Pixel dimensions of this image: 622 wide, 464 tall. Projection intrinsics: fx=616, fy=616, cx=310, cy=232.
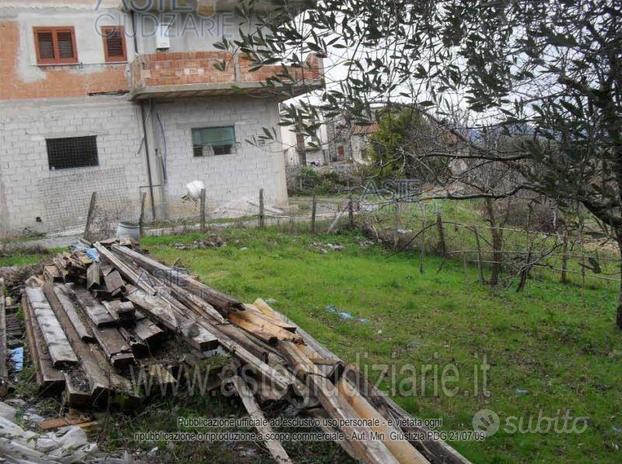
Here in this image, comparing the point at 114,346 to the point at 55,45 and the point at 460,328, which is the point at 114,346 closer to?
the point at 460,328

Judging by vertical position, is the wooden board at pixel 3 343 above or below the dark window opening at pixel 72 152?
below

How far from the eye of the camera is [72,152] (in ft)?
60.6

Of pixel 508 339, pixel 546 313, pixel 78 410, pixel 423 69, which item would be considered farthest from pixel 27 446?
pixel 546 313

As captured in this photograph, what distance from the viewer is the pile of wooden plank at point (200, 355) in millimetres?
4316

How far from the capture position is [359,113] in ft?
14.9

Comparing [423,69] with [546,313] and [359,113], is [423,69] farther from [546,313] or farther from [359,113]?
[546,313]

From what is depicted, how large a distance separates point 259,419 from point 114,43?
16.9 m

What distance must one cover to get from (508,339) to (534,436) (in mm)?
2927

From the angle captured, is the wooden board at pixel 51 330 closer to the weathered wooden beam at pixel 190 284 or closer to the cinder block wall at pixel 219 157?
the weathered wooden beam at pixel 190 284

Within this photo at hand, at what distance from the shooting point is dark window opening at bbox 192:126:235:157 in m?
19.6

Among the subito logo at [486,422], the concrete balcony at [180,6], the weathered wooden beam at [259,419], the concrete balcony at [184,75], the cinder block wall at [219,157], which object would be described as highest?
the concrete balcony at [180,6]

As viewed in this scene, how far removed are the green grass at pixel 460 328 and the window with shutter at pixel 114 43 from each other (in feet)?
23.4

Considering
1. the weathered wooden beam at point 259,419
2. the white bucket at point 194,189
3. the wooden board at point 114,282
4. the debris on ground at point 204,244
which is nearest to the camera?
the weathered wooden beam at point 259,419

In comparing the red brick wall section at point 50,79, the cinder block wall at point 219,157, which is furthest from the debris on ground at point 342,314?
the red brick wall section at point 50,79
